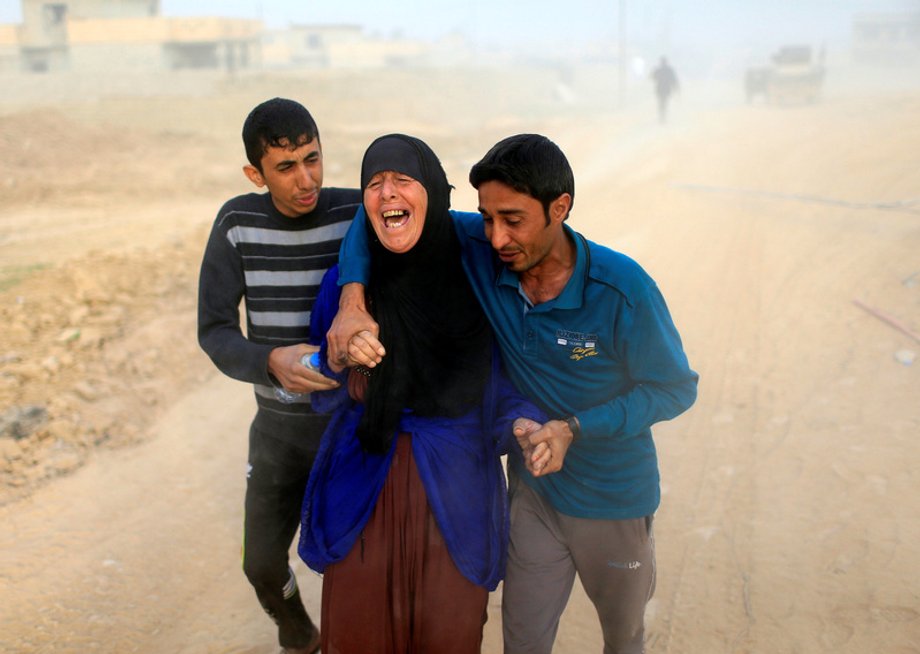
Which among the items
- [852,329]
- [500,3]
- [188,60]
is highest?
[500,3]

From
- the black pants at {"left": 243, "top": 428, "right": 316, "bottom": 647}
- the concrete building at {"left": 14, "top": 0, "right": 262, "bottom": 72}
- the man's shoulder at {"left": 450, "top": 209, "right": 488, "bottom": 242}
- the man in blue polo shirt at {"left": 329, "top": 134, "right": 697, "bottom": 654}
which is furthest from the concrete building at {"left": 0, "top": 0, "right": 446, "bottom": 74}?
the man in blue polo shirt at {"left": 329, "top": 134, "right": 697, "bottom": 654}

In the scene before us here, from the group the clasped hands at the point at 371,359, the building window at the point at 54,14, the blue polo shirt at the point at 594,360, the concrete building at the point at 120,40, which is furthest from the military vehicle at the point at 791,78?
the building window at the point at 54,14

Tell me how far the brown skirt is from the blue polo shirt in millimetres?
440

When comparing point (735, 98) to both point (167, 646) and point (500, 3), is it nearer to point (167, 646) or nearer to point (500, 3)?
point (167, 646)

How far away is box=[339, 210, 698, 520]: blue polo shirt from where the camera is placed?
7.77ft

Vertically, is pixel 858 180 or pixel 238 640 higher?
pixel 858 180

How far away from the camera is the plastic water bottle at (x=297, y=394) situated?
2.40 metres

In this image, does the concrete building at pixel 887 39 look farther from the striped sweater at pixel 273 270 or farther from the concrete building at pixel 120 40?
the striped sweater at pixel 273 270

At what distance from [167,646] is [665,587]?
7.85 feet

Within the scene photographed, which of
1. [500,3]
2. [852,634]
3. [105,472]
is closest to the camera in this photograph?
[852,634]

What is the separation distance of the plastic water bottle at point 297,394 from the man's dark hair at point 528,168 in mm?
705

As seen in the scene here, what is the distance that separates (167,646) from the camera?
152 inches

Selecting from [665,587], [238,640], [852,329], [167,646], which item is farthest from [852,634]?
[852,329]

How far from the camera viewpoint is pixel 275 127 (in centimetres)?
280
